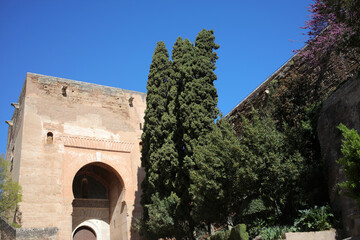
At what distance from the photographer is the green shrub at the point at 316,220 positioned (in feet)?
26.8

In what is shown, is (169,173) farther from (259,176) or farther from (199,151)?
(259,176)

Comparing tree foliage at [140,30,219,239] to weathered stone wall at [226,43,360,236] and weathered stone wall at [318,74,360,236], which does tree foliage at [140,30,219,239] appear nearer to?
weathered stone wall at [226,43,360,236]

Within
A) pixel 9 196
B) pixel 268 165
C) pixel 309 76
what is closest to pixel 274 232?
pixel 268 165

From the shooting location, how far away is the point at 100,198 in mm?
19625

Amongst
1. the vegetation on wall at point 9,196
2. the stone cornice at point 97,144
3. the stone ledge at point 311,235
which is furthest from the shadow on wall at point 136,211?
the stone ledge at point 311,235

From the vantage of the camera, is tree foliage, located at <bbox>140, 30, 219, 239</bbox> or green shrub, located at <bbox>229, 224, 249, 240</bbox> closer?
green shrub, located at <bbox>229, 224, 249, 240</bbox>

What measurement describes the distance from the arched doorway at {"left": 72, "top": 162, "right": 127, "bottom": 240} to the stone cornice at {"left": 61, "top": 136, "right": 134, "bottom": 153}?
81 cm

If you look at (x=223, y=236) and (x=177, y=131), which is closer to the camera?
(x=223, y=236)

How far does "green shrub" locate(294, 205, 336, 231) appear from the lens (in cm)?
816

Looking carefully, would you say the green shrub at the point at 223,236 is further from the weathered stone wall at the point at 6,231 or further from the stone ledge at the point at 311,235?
the weathered stone wall at the point at 6,231

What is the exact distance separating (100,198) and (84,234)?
7.24 feet

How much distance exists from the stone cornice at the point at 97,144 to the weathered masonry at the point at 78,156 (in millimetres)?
41

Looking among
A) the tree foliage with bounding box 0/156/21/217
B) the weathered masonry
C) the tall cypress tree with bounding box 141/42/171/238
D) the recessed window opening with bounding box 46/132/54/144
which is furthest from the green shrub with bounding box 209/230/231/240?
the recessed window opening with bounding box 46/132/54/144

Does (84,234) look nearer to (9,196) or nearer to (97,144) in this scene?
(97,144)
